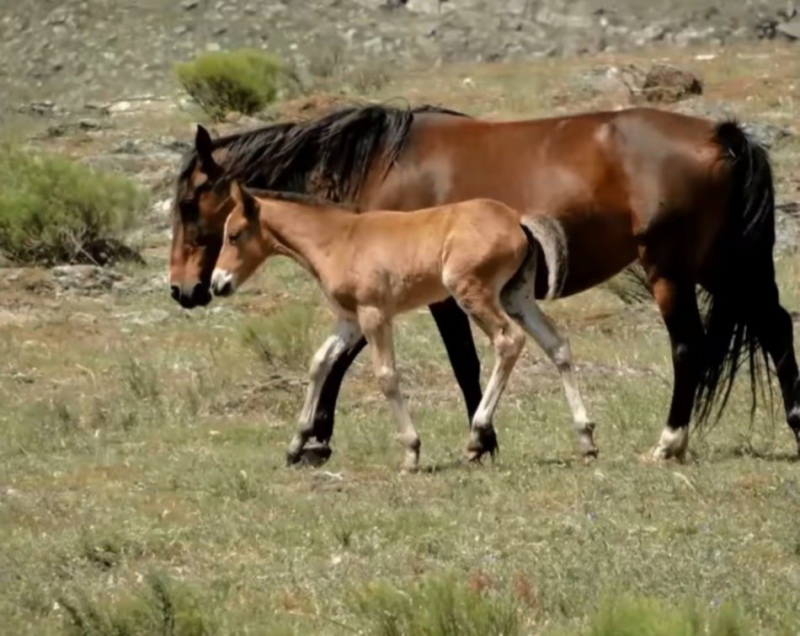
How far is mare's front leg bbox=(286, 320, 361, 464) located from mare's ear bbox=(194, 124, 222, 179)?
1211 mm

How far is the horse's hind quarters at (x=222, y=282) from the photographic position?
1074cm

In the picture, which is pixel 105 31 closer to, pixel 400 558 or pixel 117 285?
pixel 117 285

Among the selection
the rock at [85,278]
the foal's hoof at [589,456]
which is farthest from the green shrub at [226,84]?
the foal's hoof at [589,456]

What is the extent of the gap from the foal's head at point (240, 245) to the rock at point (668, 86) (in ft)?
56.7

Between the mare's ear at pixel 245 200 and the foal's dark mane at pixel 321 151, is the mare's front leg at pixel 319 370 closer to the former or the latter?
A: the mare's ear at pixel 245 200

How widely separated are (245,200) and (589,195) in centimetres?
183

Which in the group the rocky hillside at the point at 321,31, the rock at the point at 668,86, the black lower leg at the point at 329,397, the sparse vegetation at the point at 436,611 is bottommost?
the rocky hillside at the point at 321,31

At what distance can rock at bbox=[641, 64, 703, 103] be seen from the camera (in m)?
27.6

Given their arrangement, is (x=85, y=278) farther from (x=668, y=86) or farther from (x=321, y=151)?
(x=668, y=86)

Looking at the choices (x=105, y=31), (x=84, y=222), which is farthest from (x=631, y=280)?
(x=105, y=31)

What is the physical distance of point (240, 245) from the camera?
10.8 meters

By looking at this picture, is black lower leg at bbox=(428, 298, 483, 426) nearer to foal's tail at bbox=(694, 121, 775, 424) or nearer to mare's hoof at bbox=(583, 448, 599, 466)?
mare's hoof at bbox=(583, 448, 599, 466)

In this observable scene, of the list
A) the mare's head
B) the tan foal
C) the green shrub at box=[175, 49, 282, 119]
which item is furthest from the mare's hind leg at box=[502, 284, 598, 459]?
the green shrub at box=[175, 49, 282, 119]

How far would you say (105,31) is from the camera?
39.1 metres
